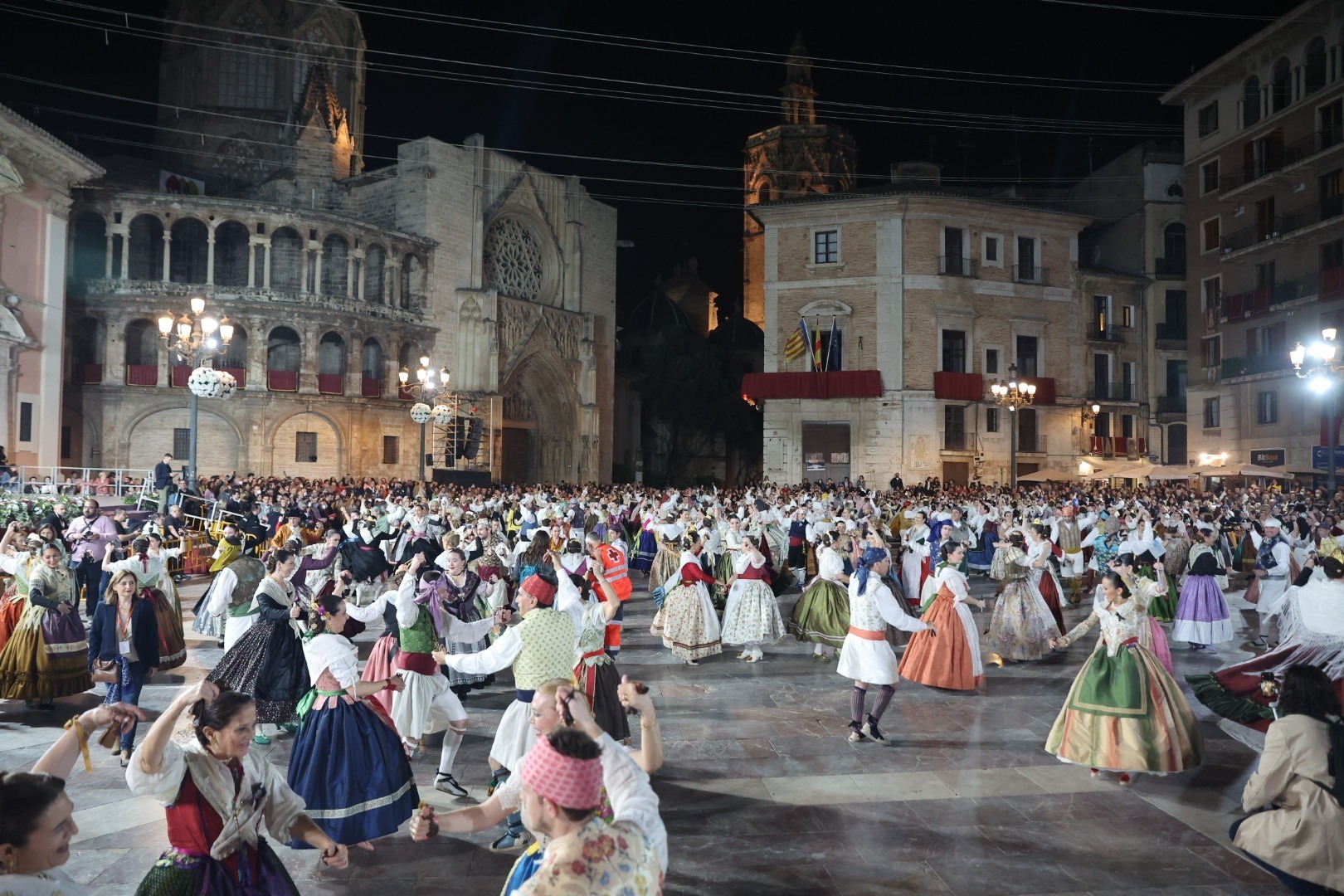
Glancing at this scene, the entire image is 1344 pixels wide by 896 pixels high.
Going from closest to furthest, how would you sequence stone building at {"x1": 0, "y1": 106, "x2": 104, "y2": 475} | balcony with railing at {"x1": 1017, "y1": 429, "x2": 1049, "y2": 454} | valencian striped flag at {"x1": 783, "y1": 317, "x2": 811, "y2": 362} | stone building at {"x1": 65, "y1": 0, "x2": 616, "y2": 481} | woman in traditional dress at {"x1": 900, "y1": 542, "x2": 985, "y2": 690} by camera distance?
1. woman in traditional dress at {"x1": 900, "y1": 542, "x2": 985, "y2": 690}
2. stone building at {"x1": 0, "y1": 106, "x2": 104, "y2": 475}
3. stone building at {"x1": 65, "y1": 0, "x2": 616, "y2": 481}
4. valencian striped flag at {"x1": 783, "y1": 317, "x2": 811, "y2": 362}
5. balcony with railing at {"x1": 1017, "y1": 429, "x2": 1049, "y2": 454}

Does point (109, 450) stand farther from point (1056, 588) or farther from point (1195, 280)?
point (1195, 280)

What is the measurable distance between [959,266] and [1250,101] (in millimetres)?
11714

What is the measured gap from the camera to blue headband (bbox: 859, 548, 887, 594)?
7.74 meters

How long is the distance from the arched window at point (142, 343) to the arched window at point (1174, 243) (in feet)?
142

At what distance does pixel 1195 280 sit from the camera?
36719 mm

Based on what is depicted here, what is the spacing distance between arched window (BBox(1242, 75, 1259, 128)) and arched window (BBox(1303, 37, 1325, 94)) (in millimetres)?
2461

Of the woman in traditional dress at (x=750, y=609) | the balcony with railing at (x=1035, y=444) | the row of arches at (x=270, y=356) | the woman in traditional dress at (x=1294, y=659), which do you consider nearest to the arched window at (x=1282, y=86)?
the balcony with railing at (x=1035, y=444)

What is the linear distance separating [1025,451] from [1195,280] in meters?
9.42

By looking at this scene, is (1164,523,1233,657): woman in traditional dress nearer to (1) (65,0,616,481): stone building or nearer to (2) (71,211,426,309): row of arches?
(1) (65,0,616,481): stone building

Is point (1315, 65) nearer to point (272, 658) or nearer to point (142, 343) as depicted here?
point (272, 658)

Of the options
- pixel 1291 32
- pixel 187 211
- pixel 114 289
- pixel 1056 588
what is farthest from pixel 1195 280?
pixel 114 289

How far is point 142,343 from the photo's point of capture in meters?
34.5

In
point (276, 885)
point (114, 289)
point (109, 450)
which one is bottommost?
point (276, 885)

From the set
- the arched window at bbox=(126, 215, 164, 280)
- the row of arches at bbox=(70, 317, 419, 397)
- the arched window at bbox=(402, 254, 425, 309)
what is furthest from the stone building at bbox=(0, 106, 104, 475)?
the arched window at bbox=(402, 254, 425, 309)
